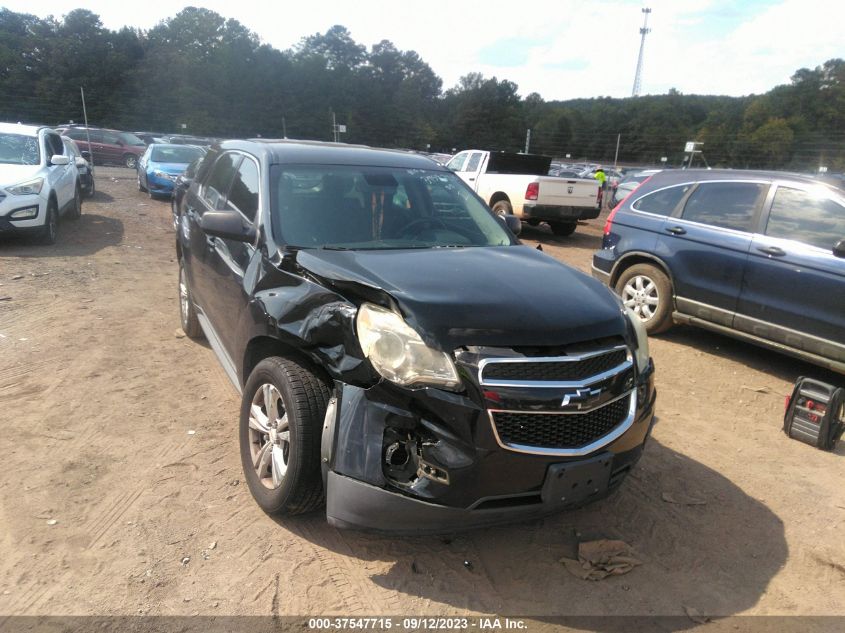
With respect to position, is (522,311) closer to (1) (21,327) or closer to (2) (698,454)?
(2) (698,454)

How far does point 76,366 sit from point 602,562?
14.0 feet

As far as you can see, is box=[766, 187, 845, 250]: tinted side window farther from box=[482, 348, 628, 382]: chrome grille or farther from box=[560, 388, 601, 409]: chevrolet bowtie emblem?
box=[560, 388, 601, 409]: chevrolet bowtie emblem

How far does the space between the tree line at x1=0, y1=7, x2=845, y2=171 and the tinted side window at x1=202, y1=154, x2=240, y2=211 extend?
2744 centimetres

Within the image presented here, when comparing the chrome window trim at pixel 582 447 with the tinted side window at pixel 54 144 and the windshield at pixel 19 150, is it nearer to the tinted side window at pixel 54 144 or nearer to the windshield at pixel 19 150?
the windshield at pixel 19 150

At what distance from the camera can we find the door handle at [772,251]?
541cm

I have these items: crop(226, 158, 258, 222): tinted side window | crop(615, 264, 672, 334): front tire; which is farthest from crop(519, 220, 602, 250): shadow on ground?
crop(226, 158, 258, 222): tinted side window

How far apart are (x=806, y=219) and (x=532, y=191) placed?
25.6 feet

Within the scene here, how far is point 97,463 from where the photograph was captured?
357cm

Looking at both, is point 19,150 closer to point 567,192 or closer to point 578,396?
point 567,192

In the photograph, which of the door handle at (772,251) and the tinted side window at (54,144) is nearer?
the door handle at (772,251)

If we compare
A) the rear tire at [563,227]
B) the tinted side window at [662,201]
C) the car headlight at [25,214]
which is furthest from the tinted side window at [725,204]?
the car headlight at [25,214]

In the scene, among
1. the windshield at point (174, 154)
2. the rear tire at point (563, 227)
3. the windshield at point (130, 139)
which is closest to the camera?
the rear tire at point (563, 227)

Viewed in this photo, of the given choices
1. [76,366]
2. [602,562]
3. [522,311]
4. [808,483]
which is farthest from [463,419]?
[76,366]

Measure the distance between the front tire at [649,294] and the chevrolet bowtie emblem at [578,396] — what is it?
4.05m
